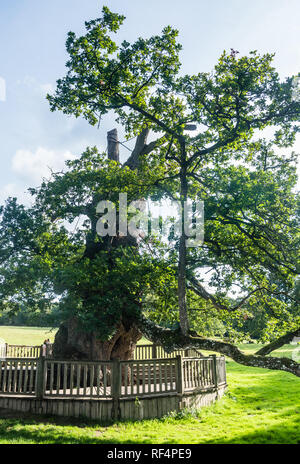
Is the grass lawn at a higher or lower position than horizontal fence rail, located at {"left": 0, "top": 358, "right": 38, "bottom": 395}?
lower

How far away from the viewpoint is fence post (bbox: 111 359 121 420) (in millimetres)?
9578

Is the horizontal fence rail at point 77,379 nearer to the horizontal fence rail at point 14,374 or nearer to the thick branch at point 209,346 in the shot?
the horizontal fence rail at point 14,374

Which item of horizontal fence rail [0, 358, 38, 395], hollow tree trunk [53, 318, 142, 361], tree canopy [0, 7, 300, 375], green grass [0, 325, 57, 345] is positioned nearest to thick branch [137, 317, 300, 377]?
tree canopy [0, 7, 300, 375]

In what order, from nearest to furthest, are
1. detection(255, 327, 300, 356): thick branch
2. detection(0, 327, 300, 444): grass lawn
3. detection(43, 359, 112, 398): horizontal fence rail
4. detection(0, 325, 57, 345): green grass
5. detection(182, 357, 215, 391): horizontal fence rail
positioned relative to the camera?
detection(0, 327, 300, 444): grass lawn < detection(255, 327, 300, 356): thick branch < detection(43, 359, 112, 398): horizontal fence rail < detection(182, 357, 215, 391): horizontal fence rail < detection(0, 325, 57, 345): green grass

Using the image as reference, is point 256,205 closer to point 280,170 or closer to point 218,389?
point 280,170

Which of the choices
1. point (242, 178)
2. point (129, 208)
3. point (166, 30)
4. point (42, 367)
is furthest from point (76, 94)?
point (42, 367)

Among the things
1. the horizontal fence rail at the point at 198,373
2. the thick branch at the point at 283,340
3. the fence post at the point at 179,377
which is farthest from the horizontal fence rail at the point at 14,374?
the thick branch at the point at 283,340

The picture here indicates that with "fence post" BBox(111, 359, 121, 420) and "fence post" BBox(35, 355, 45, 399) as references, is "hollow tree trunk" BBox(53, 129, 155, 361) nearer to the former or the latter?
"fence post" BBox(35, 355, 45, 399)

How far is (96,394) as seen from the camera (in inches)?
395

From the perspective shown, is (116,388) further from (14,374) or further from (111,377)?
(14,374)

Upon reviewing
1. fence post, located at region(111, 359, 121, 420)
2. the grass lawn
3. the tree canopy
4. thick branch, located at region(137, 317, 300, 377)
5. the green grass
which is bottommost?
the green grass

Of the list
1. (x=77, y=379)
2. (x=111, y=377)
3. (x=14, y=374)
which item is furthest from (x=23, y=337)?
(x=111, y=377)

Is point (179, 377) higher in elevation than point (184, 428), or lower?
higher

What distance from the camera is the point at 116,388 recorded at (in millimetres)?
9695
